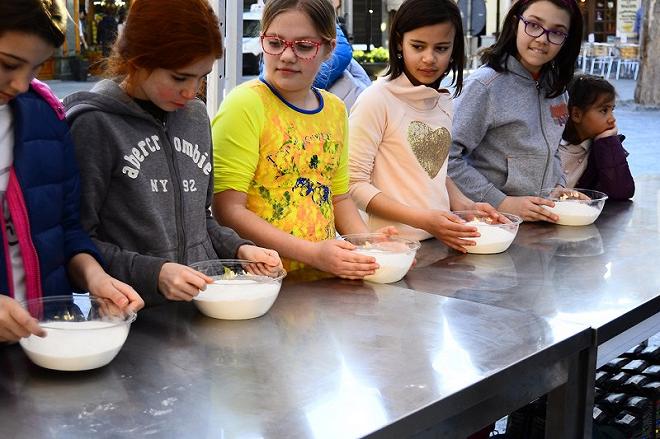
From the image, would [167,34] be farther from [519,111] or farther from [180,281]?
[519,111]

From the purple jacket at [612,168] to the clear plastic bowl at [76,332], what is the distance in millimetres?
2387

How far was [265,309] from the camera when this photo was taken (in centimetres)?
168

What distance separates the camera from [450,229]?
2.30 meters

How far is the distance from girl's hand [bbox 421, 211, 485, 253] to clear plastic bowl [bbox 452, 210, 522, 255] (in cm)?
3

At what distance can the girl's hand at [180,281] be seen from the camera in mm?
1565

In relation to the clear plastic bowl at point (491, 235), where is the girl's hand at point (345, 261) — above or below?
above

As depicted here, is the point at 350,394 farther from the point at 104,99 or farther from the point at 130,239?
the point at 104,99

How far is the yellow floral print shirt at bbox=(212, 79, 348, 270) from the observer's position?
82.6 inches

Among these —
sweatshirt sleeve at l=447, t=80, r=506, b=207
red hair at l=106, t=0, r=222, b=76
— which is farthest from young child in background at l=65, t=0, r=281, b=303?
sweatshirt sleeve at l=447, t=80, r=506, b=207

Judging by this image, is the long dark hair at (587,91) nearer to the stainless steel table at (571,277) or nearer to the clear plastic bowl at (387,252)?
the stainless steel table at (571,277)

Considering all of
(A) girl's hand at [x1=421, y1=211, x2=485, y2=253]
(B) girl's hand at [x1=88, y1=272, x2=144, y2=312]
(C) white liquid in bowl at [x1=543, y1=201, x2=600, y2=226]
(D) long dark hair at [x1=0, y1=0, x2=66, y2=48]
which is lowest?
(C) white liquid in bowl at [x1=543, y1=201, x2=600, y2=226]

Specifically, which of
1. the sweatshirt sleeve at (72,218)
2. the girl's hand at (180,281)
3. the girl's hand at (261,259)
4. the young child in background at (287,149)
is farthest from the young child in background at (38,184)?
the young child in background at (287,149)

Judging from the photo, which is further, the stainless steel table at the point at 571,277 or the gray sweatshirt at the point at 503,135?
the gray sweatshirt at the point at 503,135

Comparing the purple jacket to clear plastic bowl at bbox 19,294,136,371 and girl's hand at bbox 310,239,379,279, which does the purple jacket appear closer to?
girl's hand at bbox 310,239,379,279
